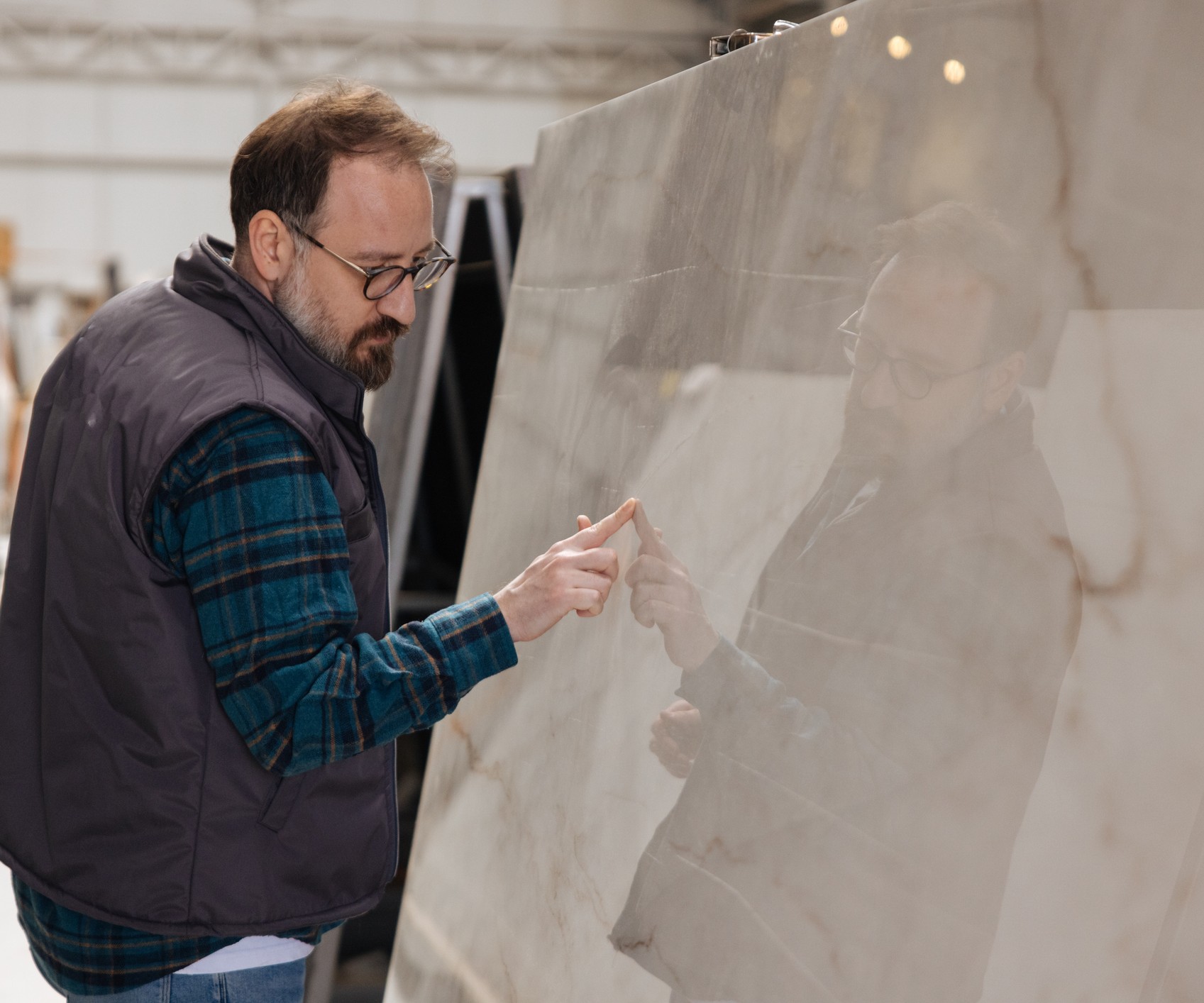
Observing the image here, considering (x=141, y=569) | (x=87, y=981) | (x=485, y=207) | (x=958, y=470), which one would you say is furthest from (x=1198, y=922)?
(x=485, y=207)

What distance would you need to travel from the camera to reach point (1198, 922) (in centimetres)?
71

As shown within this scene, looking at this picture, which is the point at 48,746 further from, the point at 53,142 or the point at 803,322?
the point at 53,142

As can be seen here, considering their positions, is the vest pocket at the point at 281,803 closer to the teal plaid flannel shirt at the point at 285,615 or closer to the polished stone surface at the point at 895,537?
the teal plaid flannel shirt at the point at 285,615

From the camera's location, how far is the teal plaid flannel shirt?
1029mm

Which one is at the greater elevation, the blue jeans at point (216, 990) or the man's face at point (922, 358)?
the man's face at point (922, 358)

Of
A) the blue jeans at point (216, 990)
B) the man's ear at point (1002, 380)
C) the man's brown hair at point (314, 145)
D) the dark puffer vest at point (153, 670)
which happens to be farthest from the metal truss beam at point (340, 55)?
the man's ear at point (1002, 380)

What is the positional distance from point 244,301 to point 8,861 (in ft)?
2.11

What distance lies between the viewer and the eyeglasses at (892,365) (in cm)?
93

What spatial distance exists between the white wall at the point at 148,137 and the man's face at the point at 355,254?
23.5ft

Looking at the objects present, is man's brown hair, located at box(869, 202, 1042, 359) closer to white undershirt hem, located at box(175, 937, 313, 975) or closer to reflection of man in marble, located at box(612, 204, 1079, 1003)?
reflection of man in marble, located at box(612, 204, 1079, 1003)

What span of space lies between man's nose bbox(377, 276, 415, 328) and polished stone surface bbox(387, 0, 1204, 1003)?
0.30 meters

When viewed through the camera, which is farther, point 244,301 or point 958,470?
point 244,301

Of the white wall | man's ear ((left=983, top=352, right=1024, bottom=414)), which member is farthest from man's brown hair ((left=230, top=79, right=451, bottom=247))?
the white wall

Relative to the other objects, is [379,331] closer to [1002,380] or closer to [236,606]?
[236,606]
